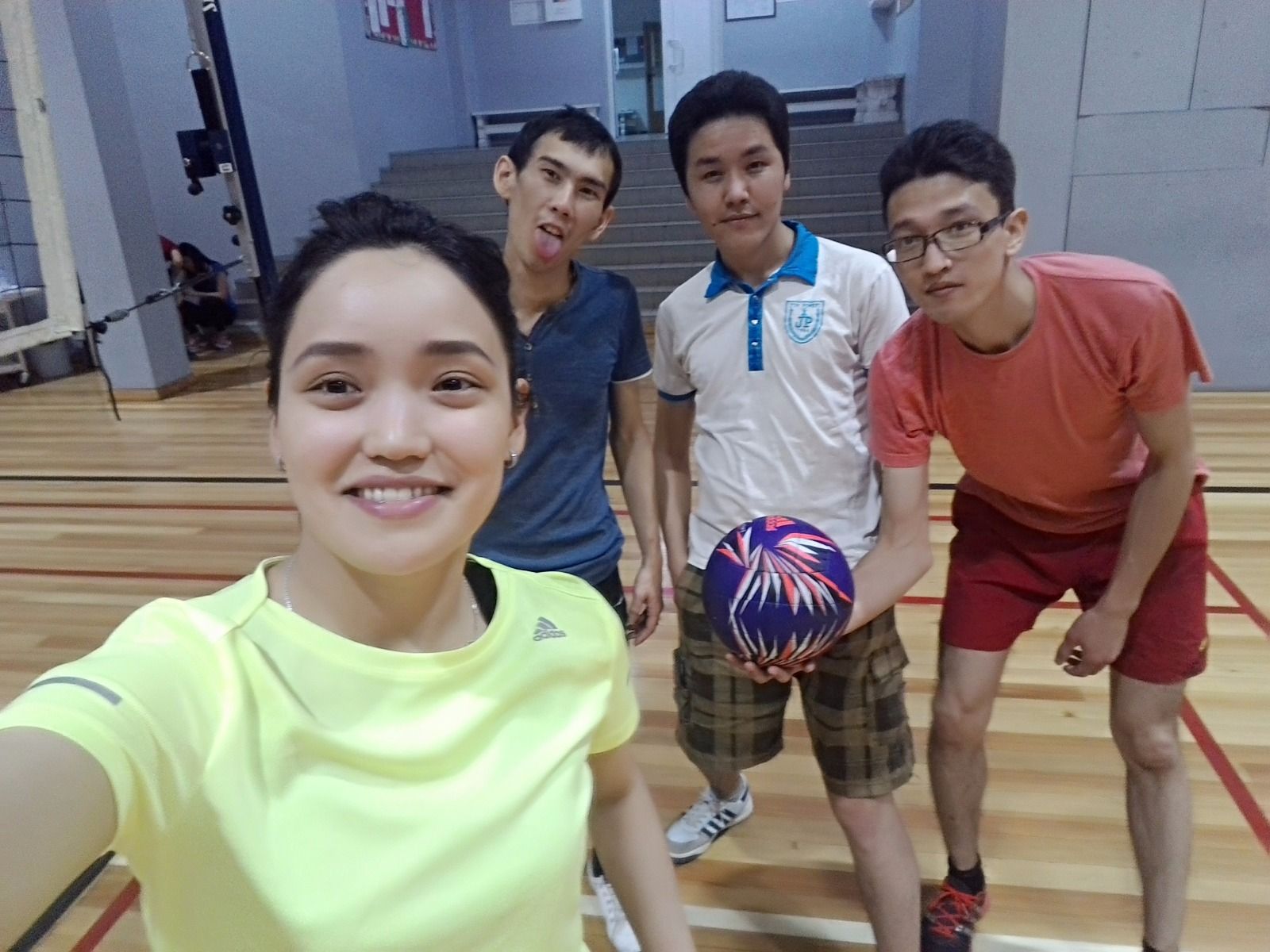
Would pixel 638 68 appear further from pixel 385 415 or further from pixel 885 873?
pixel 385 415

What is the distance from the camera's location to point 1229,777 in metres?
2.26

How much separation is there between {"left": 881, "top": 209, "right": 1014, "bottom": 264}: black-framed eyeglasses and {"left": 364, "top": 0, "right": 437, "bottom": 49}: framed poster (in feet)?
33.1

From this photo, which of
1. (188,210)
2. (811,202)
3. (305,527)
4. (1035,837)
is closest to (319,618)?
(305,527)

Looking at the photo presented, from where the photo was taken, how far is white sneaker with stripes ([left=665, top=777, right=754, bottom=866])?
2.11 meters

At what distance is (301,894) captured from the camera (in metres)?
0.69

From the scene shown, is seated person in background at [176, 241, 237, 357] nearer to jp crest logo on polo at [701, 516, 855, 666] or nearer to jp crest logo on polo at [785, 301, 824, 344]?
jp crest logo on polo at [785, 301, 824, 344]

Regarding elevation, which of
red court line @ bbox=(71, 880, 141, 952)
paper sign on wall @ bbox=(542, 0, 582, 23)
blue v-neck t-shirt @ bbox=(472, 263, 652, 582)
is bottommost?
red court line @ bbox=(71, 880, 141, 952)

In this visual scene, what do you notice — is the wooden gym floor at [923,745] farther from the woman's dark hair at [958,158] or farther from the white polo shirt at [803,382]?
the woman's dark hair at [958,158]

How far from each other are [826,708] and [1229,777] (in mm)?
1390

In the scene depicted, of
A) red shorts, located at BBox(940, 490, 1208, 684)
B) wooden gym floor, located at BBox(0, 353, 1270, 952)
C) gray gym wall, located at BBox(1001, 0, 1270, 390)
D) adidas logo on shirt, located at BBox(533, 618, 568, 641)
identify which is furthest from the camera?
gray gym wall, located at BBox(1001, 0, 1270, 390)

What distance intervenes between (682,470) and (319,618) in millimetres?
1273

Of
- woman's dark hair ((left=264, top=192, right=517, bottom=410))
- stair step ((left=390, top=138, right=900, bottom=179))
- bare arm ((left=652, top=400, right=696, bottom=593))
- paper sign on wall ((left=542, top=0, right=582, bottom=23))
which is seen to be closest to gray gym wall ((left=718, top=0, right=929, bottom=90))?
paper sign on wall ((left=542, top=0, right=582, bottom=23))

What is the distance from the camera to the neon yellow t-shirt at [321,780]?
2.22 feet

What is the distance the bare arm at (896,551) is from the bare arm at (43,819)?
123 cm
